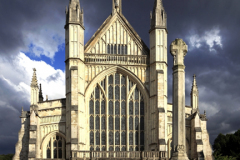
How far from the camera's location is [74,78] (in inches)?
1416

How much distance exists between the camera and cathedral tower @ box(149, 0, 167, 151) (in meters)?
35.8

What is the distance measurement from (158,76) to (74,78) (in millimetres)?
7885

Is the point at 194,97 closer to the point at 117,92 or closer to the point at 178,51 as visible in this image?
the point at 117,92

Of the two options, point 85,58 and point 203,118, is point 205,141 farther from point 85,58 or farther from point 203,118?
point 85,58

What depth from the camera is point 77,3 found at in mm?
38125

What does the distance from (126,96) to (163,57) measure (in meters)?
5.20

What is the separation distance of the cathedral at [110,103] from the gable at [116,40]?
0.19 ft

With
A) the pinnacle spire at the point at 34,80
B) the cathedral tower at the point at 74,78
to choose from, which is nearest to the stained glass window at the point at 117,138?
the cathedral tower at the point at 74,78

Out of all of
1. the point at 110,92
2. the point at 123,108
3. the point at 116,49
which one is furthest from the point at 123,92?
the point at 116,49

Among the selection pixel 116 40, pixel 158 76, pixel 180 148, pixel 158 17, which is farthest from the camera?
pixel 116 40

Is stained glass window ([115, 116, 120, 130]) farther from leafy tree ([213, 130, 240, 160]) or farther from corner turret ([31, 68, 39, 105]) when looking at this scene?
leafy tree ([213, 130, 240, 160])

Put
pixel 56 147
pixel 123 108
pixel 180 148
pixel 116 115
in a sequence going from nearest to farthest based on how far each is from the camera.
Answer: pixel 180 148
pixel 56 147
pixel 116 115
pixel 123 108

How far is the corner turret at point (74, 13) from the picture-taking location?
1471 inches

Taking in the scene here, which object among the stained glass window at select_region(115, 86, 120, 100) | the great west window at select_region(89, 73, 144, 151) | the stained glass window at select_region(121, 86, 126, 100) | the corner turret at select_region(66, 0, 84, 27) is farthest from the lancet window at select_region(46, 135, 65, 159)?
the corner turret at select_region(66, 0, 84, 27)
